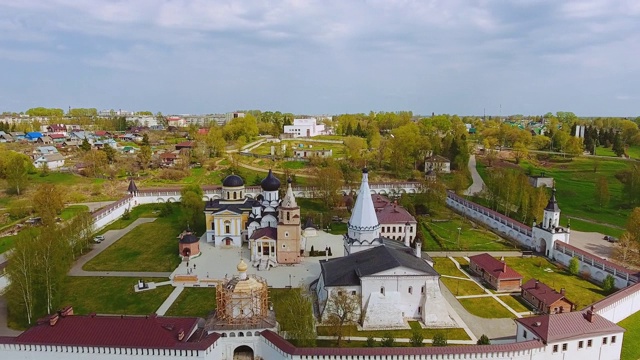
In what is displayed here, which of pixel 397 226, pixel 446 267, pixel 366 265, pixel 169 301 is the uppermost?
pixel 366 265

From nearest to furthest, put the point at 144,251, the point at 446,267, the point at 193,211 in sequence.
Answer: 1. the point at 446,267
2. the point at 144,251
3. the point at 193,211

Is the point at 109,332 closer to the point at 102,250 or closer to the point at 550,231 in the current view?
the point at 102,250

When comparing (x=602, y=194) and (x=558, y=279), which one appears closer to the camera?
(x=558, y=279)

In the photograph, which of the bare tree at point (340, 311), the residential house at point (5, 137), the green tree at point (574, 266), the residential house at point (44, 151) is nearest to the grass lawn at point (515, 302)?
the green tree at point (574, 266)

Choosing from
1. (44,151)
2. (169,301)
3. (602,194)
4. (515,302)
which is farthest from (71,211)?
A: (602,194)

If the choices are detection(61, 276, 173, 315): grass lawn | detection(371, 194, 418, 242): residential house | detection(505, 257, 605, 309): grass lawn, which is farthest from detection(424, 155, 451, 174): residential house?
detection(61, 276, 173, 315): grass lawn

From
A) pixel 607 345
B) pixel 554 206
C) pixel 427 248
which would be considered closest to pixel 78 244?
pixel 427 248
